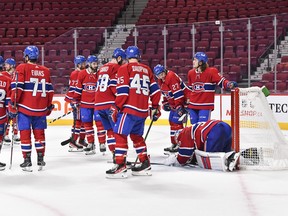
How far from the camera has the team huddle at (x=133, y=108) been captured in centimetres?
471

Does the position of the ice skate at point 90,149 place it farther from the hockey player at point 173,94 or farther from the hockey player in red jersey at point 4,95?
the hockey player in red jersey at point 4,95

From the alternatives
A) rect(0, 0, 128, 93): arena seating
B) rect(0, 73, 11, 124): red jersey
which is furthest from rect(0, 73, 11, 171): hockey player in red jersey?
rect(0, 0, 128, 93): arena seating

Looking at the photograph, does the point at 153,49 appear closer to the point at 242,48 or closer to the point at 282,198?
the point at 242,48

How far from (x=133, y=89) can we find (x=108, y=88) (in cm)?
95

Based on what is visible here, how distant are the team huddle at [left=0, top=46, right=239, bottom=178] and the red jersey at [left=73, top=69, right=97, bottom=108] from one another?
40 centimetres

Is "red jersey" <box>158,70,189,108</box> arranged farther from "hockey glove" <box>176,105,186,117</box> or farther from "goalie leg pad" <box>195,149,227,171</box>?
"goalie leg pad" <box>195,149,227,171</box>

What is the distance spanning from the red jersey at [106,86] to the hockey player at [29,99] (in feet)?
2.07

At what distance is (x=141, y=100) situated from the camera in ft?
15.6

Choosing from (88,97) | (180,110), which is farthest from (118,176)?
(88,97)

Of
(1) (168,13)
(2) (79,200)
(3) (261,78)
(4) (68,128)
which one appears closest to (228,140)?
(2) (79,200)

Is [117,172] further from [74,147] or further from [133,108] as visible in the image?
[74,147]

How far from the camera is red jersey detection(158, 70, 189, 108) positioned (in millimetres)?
6191

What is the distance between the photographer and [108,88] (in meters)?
5.60

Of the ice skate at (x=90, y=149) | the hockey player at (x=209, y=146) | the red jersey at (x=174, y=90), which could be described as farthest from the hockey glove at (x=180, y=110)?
the ice skate at (x=90, y=149)
